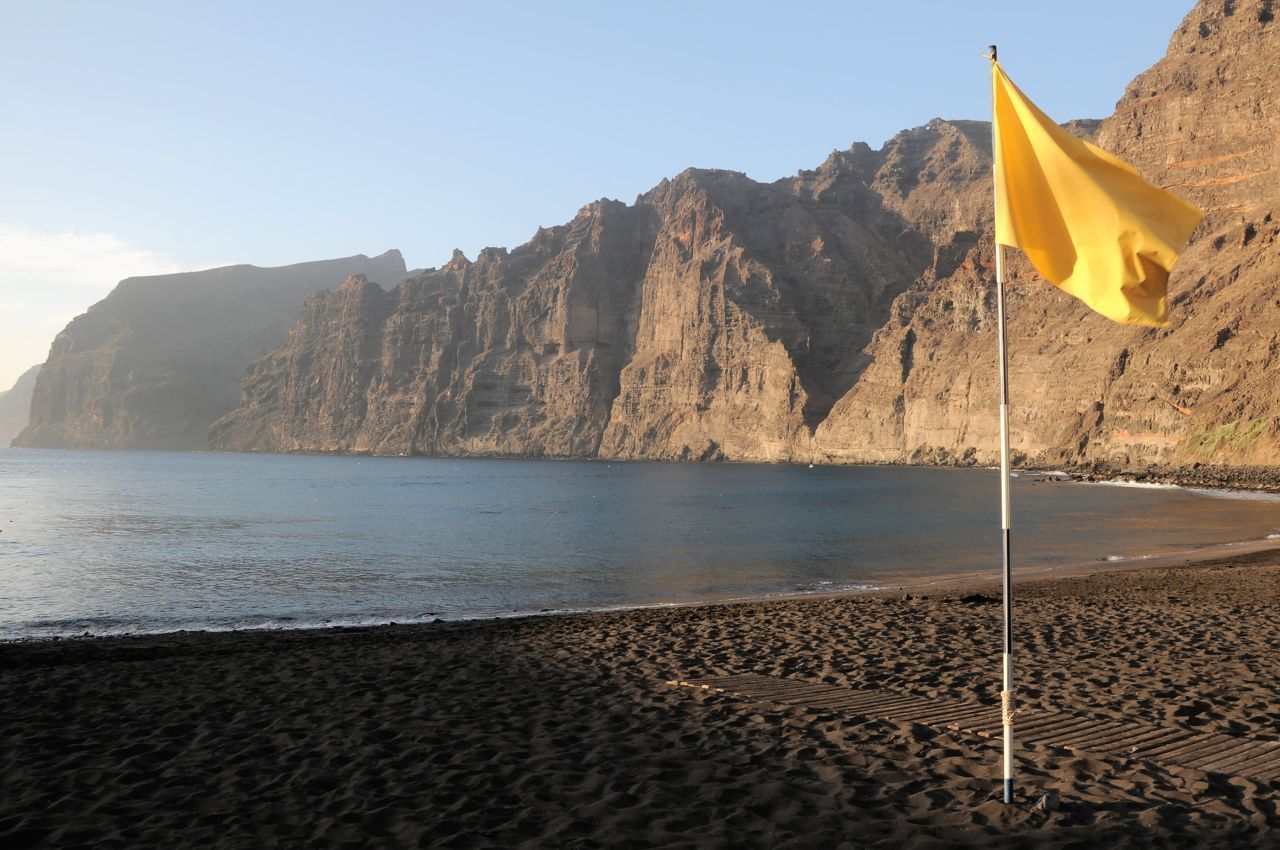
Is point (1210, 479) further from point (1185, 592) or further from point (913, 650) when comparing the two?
point (913, 650)

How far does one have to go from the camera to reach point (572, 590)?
30.3m

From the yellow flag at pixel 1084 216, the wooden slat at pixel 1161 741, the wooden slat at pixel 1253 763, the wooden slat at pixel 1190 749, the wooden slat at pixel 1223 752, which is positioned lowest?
the wooden slat at pixel 1161 741

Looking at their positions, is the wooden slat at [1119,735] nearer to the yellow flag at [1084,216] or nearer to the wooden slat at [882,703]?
the wooden slat at [882,703]

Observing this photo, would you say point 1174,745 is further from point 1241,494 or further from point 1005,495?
point 1241,494

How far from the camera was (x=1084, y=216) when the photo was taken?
6.71 m

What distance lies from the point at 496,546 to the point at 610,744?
3682 centimetres

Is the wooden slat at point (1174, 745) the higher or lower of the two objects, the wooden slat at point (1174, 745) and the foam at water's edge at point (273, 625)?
the higher

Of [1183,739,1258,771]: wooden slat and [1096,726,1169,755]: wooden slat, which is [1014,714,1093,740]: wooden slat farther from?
[1183,739,1258,771]: wooden slat

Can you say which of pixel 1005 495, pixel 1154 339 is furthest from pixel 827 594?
pixel 1154 339

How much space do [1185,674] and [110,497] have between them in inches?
3767

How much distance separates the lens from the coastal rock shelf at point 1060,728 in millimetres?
8383

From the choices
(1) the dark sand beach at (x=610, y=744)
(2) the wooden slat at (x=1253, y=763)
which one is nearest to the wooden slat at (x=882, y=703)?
(1) the dark sand beach at (x=610, y=744)

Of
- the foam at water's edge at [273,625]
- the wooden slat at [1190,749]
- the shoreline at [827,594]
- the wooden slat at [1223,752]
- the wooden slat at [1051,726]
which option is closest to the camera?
the wooden slat at [1223,752]

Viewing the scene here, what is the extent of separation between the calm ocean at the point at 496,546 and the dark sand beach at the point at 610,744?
9543 millimetres
